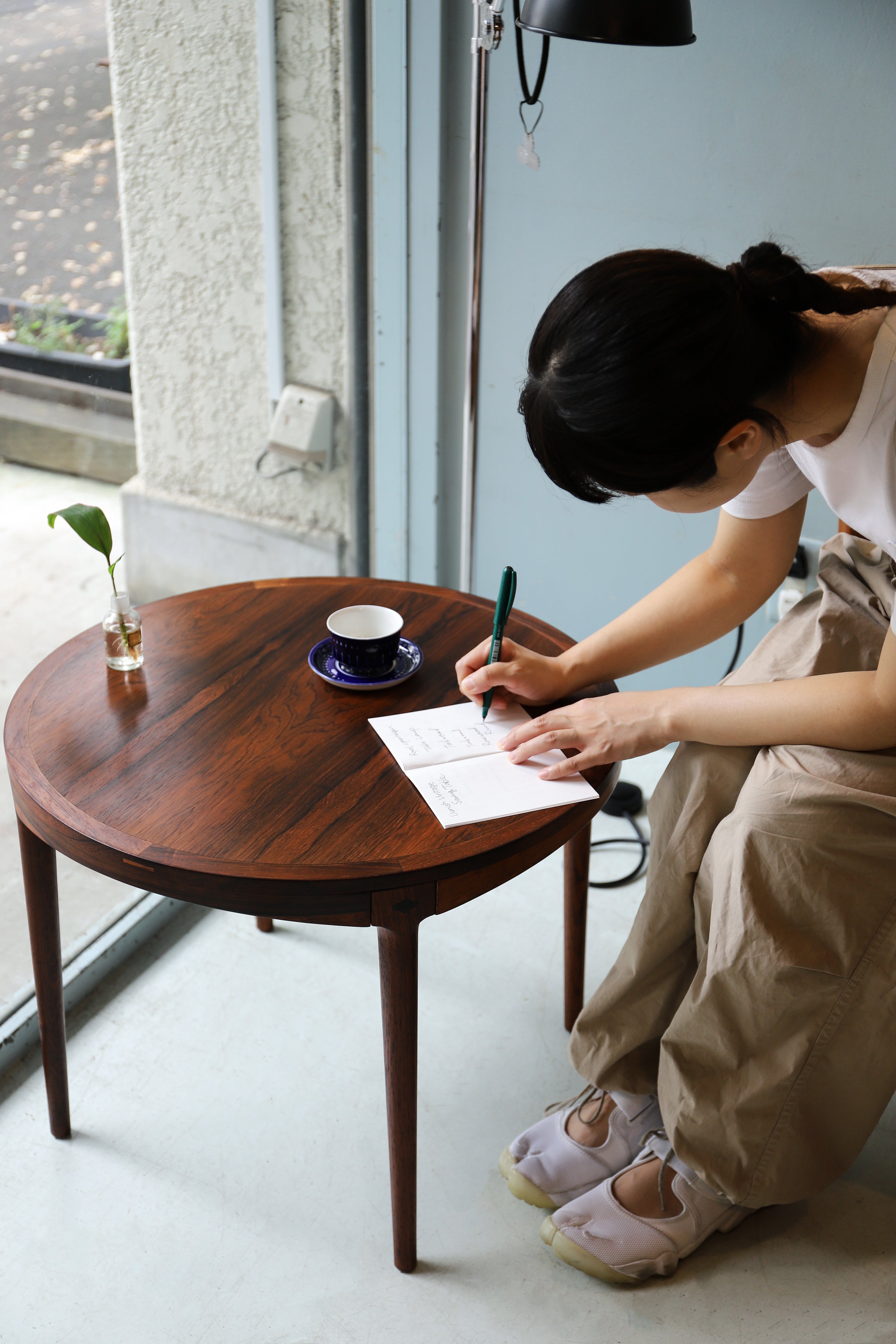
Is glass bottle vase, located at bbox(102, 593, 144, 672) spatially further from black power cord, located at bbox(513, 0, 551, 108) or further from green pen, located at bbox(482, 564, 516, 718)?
black power cord, located at bbox(513, 0, 551, 108)

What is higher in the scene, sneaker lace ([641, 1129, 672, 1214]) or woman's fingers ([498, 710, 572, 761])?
woman's fingers ([498, 710, 572, 761])

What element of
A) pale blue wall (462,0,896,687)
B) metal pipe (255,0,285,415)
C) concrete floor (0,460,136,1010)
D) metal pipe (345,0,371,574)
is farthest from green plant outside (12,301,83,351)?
pale blue wall (462,0,896,687)

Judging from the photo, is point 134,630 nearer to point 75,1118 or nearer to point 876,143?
point 75,1118

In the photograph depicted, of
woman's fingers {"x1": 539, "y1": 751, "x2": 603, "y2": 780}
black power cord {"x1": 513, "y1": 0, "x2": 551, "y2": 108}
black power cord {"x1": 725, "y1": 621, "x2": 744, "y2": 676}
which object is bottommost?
black power cord {"x1": 725, "y1": 621, "x2": 744, "y2": 676}

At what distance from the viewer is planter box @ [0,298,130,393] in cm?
145

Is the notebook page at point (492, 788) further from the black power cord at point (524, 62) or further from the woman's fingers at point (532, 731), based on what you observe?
the black power cord at point (524, 62)

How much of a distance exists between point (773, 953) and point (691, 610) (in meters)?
0.42

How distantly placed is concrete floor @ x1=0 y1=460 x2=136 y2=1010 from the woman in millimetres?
715

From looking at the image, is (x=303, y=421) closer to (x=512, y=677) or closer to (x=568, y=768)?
(x=512, y=677)

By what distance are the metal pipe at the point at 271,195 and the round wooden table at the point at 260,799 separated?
759 millimetres

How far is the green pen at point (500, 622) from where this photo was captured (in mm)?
1169

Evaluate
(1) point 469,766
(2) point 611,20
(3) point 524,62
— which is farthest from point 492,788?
(3) point 524,62

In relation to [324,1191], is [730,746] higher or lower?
higher

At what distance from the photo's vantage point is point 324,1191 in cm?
125
